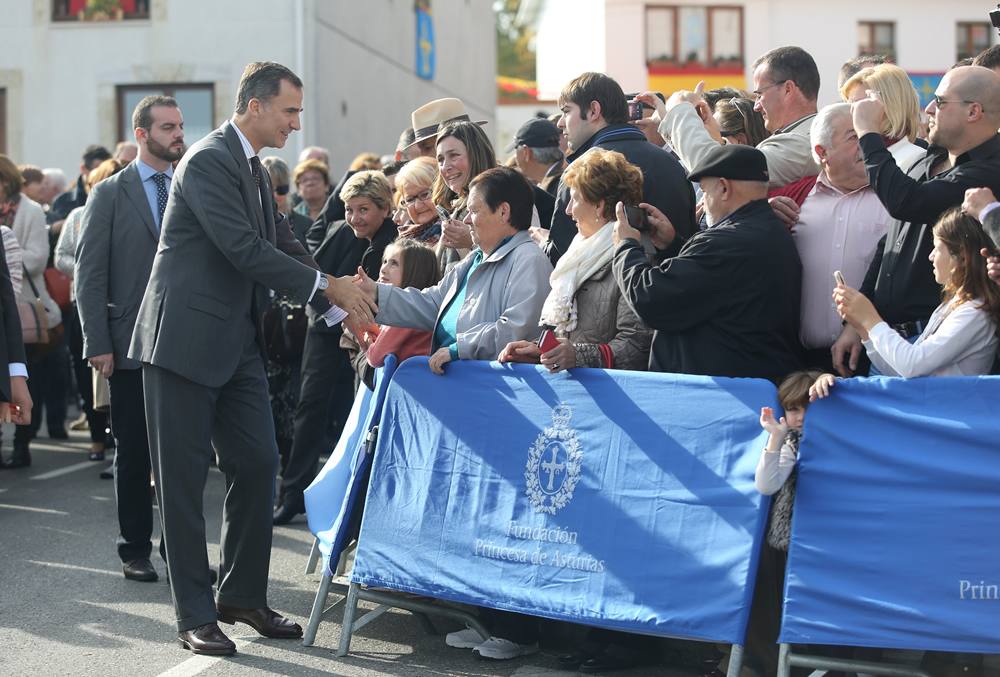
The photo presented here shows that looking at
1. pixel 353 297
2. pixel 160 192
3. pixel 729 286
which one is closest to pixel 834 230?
pixel 729 286

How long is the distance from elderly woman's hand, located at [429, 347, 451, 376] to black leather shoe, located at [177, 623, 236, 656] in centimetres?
143

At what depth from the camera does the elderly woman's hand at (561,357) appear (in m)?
5.40

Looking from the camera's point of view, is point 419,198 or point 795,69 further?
point 419,198

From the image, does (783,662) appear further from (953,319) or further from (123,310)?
→ (123,310)

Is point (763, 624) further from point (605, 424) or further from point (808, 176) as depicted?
point (808, 176)

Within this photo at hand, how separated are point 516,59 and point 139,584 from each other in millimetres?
73575

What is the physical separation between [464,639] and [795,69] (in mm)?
2952

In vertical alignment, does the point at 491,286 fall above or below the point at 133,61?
below

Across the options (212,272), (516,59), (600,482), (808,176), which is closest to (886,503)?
(600,482)

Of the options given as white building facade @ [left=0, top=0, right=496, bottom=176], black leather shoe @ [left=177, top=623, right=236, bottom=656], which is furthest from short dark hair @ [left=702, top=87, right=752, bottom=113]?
white building facade @ [left=0, top=0, right=496, bottom=176]

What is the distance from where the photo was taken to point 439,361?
584cm

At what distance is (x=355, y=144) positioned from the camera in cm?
2638

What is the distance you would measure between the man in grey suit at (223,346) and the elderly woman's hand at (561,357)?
1.05 meters

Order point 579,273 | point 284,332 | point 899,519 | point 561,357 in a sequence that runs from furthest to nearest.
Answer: point 284,332, point 579,273, point 561,357, point 899,519
